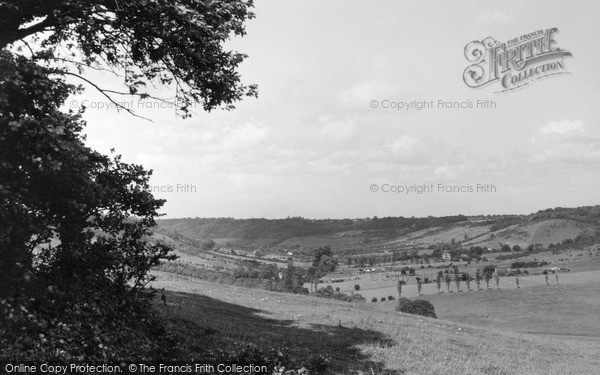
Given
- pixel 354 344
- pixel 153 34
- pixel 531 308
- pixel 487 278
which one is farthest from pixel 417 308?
pixel 487 278

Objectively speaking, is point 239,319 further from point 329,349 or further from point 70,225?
point 70,225

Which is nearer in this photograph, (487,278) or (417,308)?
(417,308)

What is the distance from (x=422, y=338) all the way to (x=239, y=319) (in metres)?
9.24

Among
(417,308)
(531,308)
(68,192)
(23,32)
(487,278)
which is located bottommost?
(531,308)

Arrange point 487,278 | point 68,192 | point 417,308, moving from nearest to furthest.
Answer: point 68,192 → point 417,308 → point 487,278

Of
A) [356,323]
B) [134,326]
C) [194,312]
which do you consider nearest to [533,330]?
[356,323]

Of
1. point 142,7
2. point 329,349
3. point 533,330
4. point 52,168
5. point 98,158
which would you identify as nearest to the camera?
point 52,168

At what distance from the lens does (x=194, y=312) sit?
21.9 meters

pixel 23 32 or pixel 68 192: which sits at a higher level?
pixel 23 32

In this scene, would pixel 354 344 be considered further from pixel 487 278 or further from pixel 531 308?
pixel 487 278

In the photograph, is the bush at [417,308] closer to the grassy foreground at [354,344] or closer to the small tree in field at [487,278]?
the grassy foreground at [354,344]

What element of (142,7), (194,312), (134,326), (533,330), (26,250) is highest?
(142,7)

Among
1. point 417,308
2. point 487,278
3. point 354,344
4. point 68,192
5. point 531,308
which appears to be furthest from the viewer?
point 487,278

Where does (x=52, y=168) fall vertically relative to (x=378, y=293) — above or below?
above
